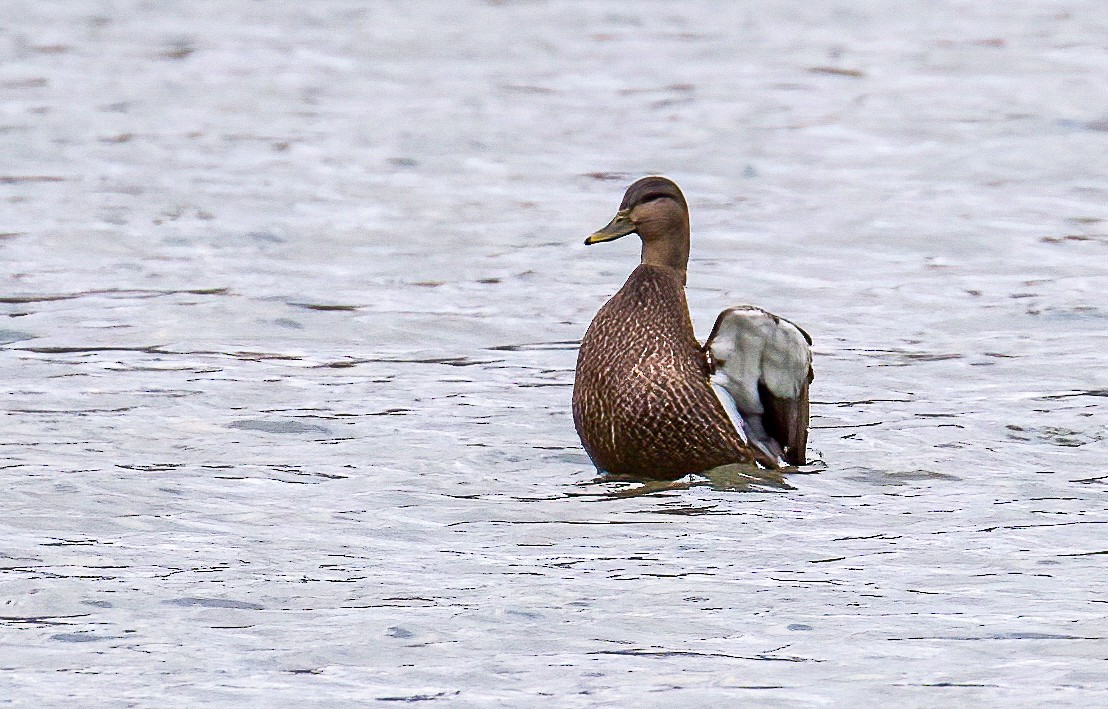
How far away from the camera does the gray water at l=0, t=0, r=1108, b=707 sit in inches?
246

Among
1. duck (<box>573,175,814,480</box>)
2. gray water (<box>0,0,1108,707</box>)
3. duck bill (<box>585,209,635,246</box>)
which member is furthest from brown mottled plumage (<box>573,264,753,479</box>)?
duck bill (<box>585,209,635,246</box>)

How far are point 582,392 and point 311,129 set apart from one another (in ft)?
31.8

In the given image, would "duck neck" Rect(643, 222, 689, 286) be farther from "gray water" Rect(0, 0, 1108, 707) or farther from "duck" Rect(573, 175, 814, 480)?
"gray water" Rect(0, 0, 1108, 707)

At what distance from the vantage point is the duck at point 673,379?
830cm

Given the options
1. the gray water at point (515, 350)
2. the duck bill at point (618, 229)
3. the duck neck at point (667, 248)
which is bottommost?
the gray water at point (515, 350)

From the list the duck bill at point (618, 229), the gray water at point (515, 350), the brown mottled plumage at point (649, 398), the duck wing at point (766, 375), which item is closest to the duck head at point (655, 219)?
the duck bill at point (618, 229)

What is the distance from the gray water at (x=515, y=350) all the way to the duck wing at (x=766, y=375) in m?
0.20

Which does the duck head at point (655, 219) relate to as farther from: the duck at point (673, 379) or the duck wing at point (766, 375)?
the duck wing at point (766, 375)

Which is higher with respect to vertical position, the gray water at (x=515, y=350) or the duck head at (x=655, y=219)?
the duck head at (x=655, y=219)

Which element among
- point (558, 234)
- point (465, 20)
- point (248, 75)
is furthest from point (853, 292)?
point (465, 20)

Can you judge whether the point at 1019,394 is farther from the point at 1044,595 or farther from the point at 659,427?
the point at 1044,595

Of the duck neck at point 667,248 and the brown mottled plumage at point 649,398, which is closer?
the brown mottled plumage at point 649,398

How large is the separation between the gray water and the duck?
0.17m

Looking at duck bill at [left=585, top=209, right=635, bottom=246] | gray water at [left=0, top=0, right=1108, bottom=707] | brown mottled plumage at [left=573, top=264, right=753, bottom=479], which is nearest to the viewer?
gray water at [left=0, top=0, right=1108, bottom=707]
